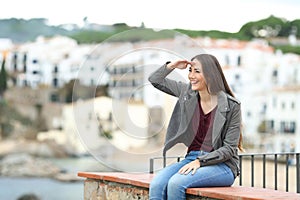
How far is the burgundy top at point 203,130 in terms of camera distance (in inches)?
126

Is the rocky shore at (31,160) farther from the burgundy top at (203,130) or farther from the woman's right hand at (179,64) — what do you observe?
the burgundy top at (203,130)

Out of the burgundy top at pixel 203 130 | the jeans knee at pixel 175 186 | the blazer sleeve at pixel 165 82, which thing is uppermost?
the blazer sleeve at pixel 165 82

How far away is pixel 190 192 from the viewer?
3154 mm

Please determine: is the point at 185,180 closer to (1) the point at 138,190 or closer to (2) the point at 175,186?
(2) the point at 175,186

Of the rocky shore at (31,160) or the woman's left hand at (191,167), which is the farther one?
the rocky shore at (31,160)

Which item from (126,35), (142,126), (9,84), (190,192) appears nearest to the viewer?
(190,192)

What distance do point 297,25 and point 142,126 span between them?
111 feet

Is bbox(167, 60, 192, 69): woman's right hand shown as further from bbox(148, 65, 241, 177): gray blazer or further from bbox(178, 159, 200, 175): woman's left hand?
bbox(178, 159, 200, 175): woman's left hand

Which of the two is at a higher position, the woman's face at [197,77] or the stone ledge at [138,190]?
the woman's face at [197,77]

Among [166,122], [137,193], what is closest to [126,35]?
[166,122]

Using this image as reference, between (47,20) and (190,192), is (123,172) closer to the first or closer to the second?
(190,192)

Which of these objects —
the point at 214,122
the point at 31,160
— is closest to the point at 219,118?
the point at 214,122

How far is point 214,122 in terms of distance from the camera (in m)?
3.18

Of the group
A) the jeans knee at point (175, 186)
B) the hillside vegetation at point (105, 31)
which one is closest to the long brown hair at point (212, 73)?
the jeans knee at point (175, 186)
